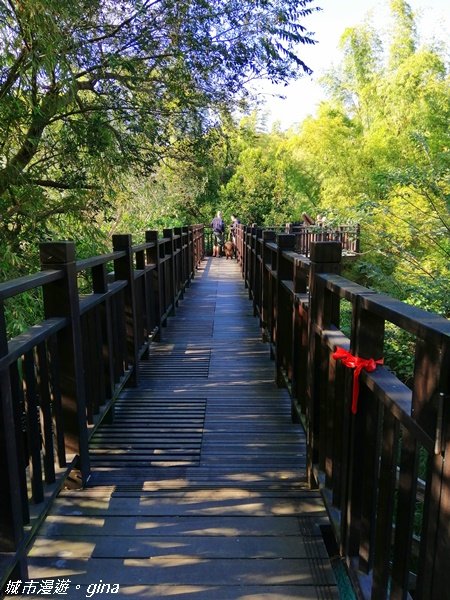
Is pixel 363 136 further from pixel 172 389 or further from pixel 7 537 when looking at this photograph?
pixel 7 537

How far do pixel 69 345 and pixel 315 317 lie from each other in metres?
1.14

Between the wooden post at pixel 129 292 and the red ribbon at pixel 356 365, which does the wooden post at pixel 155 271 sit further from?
the red ribbon at pixel 356 365

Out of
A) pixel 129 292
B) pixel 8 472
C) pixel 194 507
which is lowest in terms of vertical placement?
Result: pixel 194 507

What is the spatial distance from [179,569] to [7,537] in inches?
24.9

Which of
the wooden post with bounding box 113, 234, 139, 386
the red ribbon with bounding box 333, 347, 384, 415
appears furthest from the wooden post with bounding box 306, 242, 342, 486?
the wooden post with bounding box 113, 234, 139, 386

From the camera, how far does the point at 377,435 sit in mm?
1493

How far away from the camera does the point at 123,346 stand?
3713 millimetres

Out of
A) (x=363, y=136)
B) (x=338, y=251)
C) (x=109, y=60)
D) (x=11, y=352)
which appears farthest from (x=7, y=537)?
(x=363, y=136)

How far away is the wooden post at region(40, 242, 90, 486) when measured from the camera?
2.32 metres

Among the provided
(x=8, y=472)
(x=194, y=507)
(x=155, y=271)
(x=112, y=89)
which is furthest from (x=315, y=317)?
(x=112, y=89)

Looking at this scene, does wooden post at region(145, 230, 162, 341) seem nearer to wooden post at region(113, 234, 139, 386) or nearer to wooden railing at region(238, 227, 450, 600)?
wooden post at region(113, 234, 139, 386)

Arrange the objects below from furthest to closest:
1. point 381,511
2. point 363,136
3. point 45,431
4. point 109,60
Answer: point 363,136, point 109,60, point 45,431, point 381,511

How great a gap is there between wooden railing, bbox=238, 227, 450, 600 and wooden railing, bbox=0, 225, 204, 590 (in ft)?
3.60

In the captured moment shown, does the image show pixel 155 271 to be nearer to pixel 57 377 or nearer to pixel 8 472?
pixel 57 377
